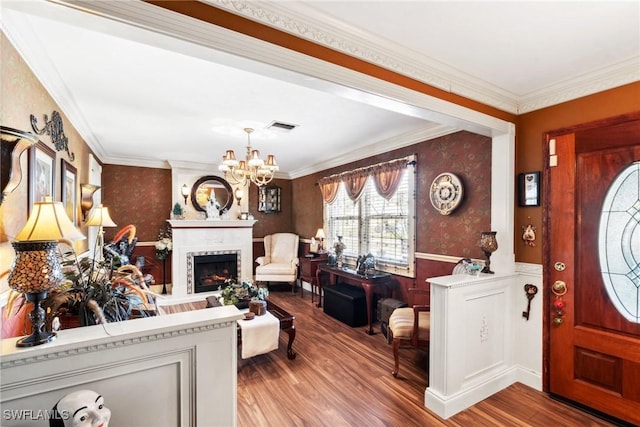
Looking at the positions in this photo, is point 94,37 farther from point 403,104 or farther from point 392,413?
point 392,413

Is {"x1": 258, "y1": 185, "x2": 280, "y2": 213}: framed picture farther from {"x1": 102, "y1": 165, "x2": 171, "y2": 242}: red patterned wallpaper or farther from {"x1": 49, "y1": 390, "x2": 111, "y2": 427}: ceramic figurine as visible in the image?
{"x1": 49, "y1": 390, "x2": 111, "y2": 427}: ceramic figurine

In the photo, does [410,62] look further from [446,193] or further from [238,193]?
[238,193]

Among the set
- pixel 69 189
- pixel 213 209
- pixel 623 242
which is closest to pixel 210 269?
pixel 213 209

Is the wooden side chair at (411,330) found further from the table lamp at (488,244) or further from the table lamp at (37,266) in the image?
the table lamp at (37,266)

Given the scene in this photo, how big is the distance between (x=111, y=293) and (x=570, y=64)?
A: 329 cm

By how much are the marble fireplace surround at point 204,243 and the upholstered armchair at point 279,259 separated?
13.9 inches

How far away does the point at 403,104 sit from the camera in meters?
2.00

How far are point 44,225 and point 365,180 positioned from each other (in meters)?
3.92

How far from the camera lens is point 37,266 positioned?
107cm

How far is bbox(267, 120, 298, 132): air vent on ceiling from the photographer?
3453 mm

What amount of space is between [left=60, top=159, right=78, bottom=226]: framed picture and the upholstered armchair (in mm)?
3214

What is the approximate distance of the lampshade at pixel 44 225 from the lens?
115 cm

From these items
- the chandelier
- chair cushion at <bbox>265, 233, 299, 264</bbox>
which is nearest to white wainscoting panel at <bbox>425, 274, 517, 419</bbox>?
the chandelier

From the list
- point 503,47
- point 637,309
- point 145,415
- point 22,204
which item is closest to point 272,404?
point 145,415
